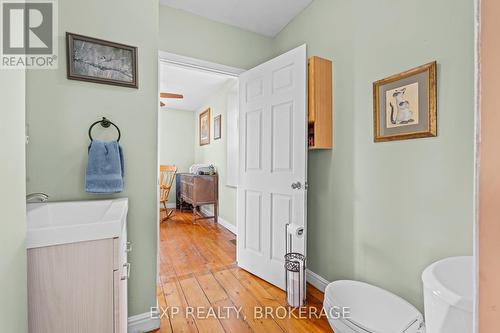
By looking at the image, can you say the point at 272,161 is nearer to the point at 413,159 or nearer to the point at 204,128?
Answer: the point at 413,159

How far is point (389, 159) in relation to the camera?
1.54 metres

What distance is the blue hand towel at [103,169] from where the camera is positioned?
1.35m

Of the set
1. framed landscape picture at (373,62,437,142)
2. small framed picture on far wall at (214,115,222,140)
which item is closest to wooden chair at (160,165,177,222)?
small framed picture on far wall at (214,115,222,140)

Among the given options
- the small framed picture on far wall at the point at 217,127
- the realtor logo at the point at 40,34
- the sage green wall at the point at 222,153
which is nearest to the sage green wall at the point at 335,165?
the sage green wall at the point at 222,153

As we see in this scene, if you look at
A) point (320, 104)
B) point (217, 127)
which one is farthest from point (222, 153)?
point (320, 104)

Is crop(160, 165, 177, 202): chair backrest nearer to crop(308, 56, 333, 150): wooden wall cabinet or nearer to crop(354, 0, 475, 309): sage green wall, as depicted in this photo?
crop(308, 56, 333, 150): wooden wall cabinet

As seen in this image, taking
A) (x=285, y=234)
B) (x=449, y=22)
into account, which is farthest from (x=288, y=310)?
(x=449, y=22)

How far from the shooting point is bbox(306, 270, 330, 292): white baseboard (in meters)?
2.00

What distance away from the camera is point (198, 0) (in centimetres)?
204

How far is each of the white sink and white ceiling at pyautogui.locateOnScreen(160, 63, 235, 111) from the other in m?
2.22

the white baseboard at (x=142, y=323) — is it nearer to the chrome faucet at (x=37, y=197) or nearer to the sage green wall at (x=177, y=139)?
the chrome faucet at (x=37, y=197)

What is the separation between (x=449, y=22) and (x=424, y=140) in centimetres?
62

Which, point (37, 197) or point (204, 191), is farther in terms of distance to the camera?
point (204, 191)

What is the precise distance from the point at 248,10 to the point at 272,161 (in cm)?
141
